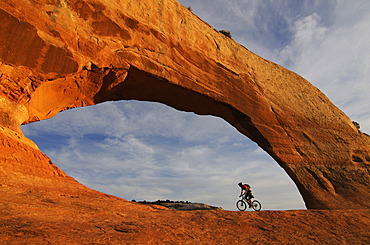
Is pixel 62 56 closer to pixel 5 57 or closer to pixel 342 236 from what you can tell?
pixel 5 57

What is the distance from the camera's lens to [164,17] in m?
13.7

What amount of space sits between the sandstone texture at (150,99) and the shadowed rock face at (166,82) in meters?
0.05

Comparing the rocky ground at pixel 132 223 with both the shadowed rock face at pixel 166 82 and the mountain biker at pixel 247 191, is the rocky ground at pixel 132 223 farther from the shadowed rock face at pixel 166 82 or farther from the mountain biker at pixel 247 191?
the mountain biker at pixel 247 191

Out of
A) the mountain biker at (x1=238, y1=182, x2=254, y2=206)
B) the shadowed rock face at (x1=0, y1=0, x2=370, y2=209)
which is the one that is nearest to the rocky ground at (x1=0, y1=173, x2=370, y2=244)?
the shadowed rock face at (x1=0, y1=0, x2=370, y2=209)

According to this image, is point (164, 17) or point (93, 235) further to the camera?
point (164, 17)

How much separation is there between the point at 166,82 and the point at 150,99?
76.8 inches

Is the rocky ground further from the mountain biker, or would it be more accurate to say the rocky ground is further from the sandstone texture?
the mountain biker

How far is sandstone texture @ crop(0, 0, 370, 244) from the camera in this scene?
5777 mm

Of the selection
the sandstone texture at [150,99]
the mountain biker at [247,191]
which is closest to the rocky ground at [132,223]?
the sandstone texture at [150,99]

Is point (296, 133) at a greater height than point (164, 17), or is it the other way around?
point (164, 17)

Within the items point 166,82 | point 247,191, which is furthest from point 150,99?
point 247,191

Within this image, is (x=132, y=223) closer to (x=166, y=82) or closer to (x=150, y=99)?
(x=166, y=82)

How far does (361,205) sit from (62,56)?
599 inches

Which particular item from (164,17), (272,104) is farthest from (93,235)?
(272,104)
